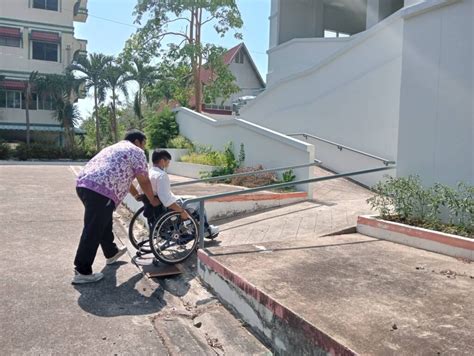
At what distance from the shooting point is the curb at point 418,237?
15.0ft

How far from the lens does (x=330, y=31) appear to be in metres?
22.6

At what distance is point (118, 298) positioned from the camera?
421cm

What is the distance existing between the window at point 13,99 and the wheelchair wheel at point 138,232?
2958 centimetres

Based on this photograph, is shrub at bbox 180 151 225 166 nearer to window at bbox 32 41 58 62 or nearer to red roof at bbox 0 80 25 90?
red roof at bbox 0 80 25 90

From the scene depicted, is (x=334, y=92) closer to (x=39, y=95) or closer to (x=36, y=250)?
(x=36, y=250)

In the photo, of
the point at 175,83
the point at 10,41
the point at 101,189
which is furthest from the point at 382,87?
the point at 10,41

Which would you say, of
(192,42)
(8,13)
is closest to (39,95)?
(8,13)

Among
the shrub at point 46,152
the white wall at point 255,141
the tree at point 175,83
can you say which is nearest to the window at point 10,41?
the shrub at point 46,152

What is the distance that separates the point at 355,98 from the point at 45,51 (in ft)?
96.5

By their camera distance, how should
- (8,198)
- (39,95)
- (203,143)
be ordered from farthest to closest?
(39,95), (203,143), (8,198)

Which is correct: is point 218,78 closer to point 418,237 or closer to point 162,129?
point 162,129

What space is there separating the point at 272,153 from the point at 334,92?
2.76 meters

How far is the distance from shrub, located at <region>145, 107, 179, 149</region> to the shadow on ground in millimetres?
11729

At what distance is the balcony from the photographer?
3490 cm
